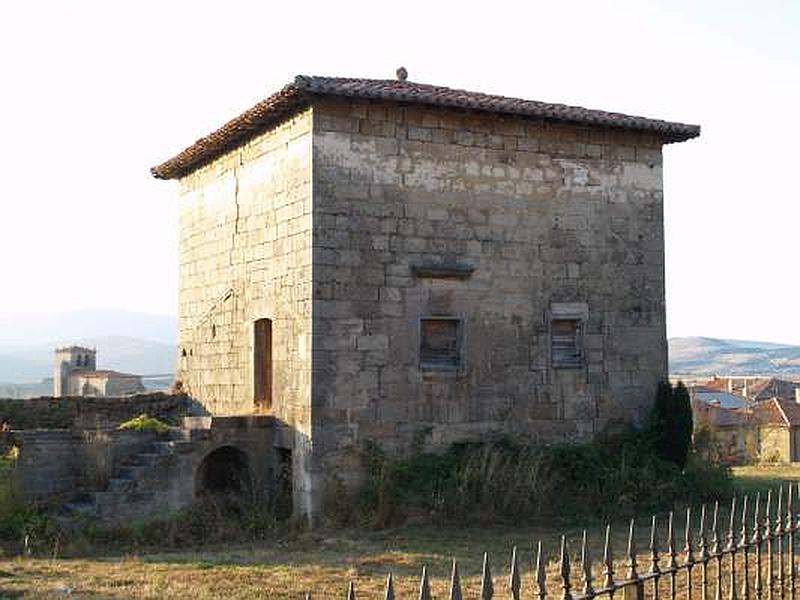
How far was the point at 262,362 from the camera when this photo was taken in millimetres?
15336

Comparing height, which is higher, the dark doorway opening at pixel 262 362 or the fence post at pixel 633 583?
the dark doorway opening at pixel 262 362

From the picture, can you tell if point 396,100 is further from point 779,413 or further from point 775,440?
point 779,413

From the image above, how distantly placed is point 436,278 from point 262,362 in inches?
128

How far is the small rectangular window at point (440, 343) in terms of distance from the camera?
13883 millimetres

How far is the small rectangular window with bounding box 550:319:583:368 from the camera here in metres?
14.8

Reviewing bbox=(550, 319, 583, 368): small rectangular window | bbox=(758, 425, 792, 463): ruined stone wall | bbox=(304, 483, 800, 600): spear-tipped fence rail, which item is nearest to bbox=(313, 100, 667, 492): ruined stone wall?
bbox=(550, 319, 583, 368): small rectangular window

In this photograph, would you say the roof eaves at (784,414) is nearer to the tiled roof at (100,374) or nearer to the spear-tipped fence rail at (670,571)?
the tiled roof at (100,374)

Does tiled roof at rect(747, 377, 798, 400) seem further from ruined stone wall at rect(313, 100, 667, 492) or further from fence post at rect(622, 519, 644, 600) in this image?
fence post at rect(622, 519, 644, 600)

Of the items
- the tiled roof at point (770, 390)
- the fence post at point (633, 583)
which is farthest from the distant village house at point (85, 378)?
the tiled roof at point (770, 390)

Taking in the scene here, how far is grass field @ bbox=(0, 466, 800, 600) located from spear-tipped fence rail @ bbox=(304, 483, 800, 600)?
457 mm

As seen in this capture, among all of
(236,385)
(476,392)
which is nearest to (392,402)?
(476,392)

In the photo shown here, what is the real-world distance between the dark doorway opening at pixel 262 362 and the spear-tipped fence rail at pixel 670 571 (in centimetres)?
579

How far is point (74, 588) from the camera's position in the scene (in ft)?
30.2

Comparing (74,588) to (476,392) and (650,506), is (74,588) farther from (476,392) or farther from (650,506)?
(650,506)
